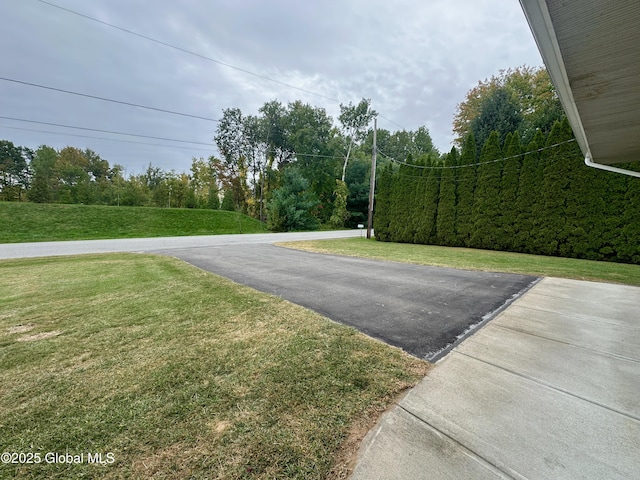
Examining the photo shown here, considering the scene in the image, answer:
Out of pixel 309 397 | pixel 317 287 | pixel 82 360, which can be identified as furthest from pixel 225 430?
pixel 317 287

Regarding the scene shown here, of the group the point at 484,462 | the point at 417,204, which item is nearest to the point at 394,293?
the point at 484,462

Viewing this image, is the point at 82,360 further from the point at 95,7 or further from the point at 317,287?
the point at 95,7

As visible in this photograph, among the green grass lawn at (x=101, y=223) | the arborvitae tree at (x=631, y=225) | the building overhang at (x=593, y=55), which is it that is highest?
the building overhang at (x=593, y=55)

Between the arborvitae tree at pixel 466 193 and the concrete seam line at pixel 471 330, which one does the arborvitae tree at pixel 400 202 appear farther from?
the concrete seam line at pixel 471 330

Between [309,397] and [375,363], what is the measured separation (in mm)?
591

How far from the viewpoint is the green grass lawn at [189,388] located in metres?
1.08

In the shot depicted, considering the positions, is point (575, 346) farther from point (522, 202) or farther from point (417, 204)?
point (417, 204)

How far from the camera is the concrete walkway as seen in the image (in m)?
1.05

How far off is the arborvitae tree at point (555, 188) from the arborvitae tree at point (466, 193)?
7.33ft

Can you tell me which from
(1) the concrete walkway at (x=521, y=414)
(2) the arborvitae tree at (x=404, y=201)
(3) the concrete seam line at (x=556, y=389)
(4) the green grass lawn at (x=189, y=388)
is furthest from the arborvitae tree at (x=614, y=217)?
(4) the green grass lawn at (x=189, y=388)

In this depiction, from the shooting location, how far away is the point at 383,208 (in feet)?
43.5

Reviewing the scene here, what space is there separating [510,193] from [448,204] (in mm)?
2171

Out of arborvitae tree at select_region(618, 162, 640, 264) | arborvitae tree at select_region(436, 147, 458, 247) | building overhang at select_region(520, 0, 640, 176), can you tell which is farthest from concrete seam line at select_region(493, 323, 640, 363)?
arborvitae tree at select_region(436, 147, 458, 247)

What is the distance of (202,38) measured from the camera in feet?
33.7
